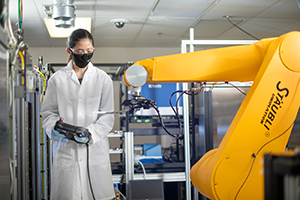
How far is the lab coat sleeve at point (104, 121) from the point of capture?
1.52 metres

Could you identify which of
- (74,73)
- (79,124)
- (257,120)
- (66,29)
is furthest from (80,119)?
(66,29)

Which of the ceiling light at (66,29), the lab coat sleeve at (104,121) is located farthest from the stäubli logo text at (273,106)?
the ceiling light at (66,29)

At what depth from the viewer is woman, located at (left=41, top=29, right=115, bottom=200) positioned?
5.02ft

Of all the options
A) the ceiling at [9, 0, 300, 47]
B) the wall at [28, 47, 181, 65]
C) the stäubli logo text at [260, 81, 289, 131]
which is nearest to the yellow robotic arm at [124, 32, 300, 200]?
the stäubli logo text at [260, 81, 289, 131]

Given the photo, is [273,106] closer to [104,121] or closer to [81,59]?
[104,121]

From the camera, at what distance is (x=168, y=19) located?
437 centimetres

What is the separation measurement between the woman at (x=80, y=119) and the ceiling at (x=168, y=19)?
2242 millimetres

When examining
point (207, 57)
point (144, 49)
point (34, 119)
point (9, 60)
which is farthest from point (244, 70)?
point (144, 49)

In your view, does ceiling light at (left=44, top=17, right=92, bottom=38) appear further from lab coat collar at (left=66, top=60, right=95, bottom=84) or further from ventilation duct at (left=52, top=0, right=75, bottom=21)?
lab coat collar at (left=66, top=60, right=95, bottom=84)

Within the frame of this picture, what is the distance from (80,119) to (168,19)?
10.3 ft

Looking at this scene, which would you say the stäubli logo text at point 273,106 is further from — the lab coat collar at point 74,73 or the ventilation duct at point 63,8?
the ventilation duct at point 63,8

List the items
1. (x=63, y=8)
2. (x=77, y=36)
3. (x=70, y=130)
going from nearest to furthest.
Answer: (x=70, y=130) → (x=77, y=36) → (x=63, y=8)

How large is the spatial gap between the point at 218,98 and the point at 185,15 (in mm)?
1825

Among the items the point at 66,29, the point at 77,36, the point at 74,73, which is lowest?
the point at 74,73
